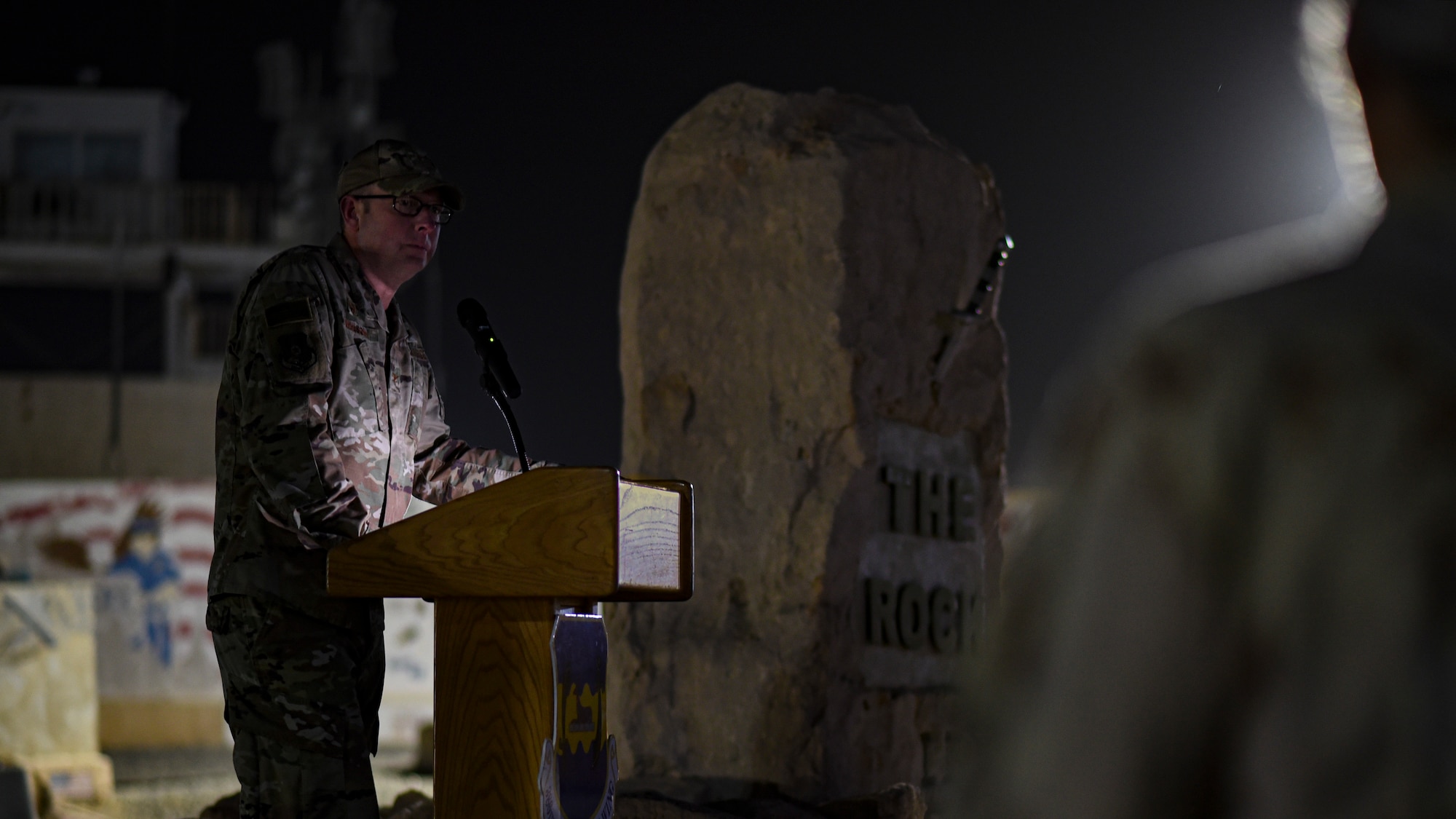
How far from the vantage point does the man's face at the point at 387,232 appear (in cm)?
283

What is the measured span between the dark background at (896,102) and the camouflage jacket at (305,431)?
572 centimetres

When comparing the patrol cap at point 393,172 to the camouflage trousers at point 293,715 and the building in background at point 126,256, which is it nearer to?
the camouflage trousers at point 293,715

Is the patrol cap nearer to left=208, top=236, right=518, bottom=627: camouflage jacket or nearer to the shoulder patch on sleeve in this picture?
left=208, top=236, right=518, bottom=627: camouflage jacket

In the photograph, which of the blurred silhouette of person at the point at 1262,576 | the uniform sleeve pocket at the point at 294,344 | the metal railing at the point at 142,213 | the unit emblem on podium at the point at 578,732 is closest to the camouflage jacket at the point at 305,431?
the uniform sleeve pocket at the point at 294,344


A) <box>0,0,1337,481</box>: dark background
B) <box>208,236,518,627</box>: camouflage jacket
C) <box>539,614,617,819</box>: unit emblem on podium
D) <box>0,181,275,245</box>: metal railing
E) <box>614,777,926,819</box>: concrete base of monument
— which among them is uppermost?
<box>0,181,275,245</box>: metal railing

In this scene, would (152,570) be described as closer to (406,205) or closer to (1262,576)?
(406,205)

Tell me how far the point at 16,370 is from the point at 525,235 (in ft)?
28.6

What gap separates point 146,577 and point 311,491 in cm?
1002

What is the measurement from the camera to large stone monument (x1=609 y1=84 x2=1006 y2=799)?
4340 mm

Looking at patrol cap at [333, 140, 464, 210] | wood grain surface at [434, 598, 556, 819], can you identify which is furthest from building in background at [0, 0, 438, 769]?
wood grain surface at [434, 598, 556, 819]

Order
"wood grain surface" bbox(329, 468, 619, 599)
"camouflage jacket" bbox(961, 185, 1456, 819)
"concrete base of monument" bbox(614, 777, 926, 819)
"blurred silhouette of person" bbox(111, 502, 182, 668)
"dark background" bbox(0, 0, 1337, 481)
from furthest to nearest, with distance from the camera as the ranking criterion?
"blurred silhouette of person" bbox(111, 502, 182, 668) → "dark background" bbox(0, 0, 1337, 481) → "concrete base of monument" bbox(614, 777, 926, 819) → "wood grain surface" bbox(329, 468, 619, 599) → "camouflage jacket" bbox(961, 185, 1456, 819)

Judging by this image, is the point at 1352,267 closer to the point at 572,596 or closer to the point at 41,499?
the point at 572,596

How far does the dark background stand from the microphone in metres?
5.74

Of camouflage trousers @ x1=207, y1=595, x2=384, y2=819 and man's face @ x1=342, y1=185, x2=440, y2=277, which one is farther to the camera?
man's face @ x1=342, y1=185, x2=440, y2=277
